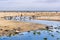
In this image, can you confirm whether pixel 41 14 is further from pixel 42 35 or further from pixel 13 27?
pixel 13 27

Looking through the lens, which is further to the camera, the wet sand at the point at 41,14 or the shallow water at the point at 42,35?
the wet sand at the point at 41,14

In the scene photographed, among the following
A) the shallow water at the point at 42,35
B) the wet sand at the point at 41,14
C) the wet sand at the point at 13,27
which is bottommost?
the shallow water at the point at 42,35

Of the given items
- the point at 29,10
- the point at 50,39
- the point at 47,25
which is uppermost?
the point at 29,10

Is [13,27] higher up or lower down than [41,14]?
lower down

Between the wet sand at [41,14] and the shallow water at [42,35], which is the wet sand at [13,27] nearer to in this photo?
the shallow water at [42,35]

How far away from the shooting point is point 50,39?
421 cm

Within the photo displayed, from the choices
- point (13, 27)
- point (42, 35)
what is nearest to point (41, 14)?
point (42, 35)

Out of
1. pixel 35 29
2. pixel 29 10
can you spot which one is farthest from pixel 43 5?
pixel 35 29

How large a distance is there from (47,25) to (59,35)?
384mm

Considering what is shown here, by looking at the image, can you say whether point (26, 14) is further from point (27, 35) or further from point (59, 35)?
point (59, 35)

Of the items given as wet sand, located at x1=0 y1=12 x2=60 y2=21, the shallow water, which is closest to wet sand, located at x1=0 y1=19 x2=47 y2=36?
the shallow water

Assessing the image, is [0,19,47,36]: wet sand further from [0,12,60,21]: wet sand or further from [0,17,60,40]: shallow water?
[0,12,60,21]: wet sand

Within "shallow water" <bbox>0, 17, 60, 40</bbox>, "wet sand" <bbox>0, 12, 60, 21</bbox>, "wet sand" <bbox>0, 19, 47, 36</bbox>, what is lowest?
"shallow water" <bbox>0, 17, 60, 40</bbox>

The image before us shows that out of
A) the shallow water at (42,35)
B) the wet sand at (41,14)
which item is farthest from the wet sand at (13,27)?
the wet sand at (41,14)
